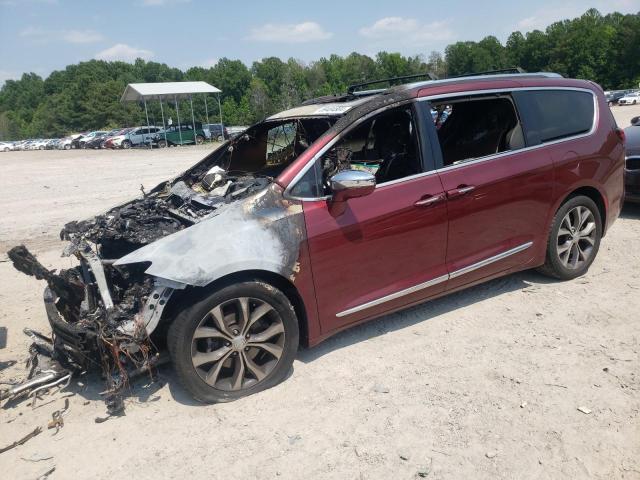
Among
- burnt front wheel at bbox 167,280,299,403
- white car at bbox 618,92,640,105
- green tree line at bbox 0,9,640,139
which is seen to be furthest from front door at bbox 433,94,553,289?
white car at bbox 618,92,640,105

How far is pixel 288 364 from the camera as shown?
353 centimetres

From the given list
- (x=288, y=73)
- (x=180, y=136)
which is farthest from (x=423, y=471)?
(x=288, y=73)

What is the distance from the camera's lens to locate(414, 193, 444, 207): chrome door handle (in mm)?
3783

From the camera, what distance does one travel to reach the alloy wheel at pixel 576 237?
4.79m

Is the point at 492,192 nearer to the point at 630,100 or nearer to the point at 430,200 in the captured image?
the point at 430,200

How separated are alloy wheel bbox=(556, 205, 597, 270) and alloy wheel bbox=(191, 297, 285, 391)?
2.90 metres

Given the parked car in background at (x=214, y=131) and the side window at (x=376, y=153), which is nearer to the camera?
the side window at (x=376, y=153)

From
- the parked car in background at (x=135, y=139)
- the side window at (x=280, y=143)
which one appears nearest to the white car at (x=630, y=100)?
the parked car in background at (x=135, y=139)

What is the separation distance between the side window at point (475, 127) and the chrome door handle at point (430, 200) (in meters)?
0.31

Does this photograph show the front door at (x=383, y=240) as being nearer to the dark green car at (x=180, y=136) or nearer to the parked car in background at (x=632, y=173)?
the parked car in background at (x=632, y=173)

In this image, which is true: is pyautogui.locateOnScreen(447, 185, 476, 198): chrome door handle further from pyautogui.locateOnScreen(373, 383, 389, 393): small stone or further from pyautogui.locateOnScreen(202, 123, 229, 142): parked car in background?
pyautogui.locateOnScreen(202, 123, 229, 142): parked car in background

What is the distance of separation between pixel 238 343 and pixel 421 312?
184 centimetres

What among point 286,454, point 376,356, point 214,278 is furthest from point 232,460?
point 376,356

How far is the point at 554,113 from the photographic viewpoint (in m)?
4.66
